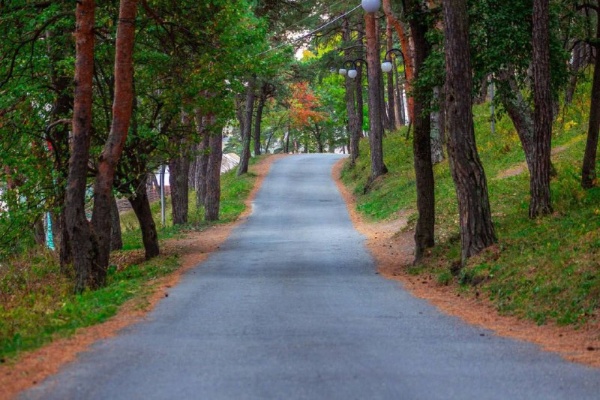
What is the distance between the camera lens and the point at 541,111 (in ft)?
53.4

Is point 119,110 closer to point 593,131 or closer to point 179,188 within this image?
point 593,131

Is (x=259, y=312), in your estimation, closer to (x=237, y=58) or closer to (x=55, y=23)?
(x=55, y=23)

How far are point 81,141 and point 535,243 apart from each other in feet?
26.7

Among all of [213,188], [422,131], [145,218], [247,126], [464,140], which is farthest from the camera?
[247,126]

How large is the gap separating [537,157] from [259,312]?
7618 mm

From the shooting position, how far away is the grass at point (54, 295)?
31.9ft

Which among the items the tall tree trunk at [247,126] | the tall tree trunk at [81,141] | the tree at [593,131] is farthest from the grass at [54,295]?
the tall tree trunk at [247,126]

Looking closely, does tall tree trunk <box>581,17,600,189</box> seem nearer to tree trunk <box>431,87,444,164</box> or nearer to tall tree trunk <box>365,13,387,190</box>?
tree trunk <box>431,87,444,164</box>

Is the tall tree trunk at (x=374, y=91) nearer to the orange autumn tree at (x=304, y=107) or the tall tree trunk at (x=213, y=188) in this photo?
the tall tree trunk at (x=213, y=188)

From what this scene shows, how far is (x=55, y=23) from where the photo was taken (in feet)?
56.2

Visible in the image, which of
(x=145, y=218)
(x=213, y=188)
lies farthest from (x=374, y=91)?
(x=145, y=218)

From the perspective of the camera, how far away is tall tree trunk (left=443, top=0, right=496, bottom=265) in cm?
1419

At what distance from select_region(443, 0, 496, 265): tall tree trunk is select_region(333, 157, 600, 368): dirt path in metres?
1.17

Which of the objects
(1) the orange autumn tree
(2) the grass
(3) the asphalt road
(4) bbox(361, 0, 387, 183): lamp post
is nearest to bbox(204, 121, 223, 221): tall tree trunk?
(2) the grass
